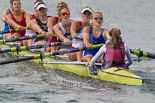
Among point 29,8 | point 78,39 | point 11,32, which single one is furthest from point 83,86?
Answer: point 29,8

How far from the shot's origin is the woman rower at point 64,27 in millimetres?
10852

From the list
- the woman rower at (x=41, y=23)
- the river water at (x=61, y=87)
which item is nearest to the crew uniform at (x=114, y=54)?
the river water at (x=61, y=87)

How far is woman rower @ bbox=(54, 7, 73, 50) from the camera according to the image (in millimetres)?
10852

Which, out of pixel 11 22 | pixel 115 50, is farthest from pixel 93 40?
pixel 11 22

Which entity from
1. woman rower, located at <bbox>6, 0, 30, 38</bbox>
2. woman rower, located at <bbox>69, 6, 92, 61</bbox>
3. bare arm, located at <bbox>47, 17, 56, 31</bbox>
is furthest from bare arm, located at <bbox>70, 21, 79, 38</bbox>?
woman rower, located at <bbox>6, 0, 30, 38</bbox>

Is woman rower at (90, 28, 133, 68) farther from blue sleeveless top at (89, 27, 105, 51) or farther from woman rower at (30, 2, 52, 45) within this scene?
woman rower at (30, 2, 52, 45)

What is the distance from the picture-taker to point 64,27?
37.2 ft

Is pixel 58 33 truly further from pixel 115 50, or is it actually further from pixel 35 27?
pixel 115 50

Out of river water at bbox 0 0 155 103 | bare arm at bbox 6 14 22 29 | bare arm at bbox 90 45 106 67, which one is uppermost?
bare arm at bbox 6 14 22 29

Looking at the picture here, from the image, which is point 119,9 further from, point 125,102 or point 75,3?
point 125,102

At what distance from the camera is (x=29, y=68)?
37.7 ft

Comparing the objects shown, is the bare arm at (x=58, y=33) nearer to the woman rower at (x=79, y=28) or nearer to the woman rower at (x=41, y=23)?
the woman rower at (x=79, y=28)

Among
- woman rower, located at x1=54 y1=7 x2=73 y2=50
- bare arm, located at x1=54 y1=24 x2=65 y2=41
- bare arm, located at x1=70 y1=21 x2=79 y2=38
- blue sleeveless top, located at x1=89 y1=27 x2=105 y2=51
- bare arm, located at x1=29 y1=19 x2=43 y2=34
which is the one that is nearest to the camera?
blue sleeveless top, located at x1=89 y1=27 x2=105 y2=51

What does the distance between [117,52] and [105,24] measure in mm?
14831
